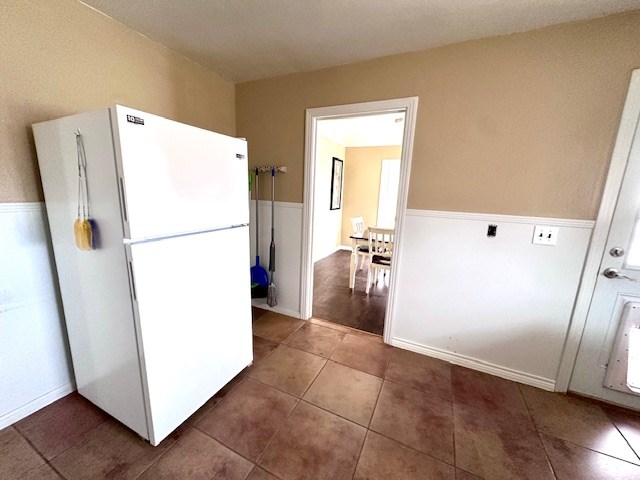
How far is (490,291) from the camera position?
1.82 meters

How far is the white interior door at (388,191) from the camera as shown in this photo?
17.5ft

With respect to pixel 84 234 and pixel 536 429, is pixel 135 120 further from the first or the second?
pixel 536 429

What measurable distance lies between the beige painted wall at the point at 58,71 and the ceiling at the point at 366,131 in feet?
7.27

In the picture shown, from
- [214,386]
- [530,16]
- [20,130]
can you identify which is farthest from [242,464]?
[530,16]

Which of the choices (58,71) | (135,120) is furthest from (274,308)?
(58,71)

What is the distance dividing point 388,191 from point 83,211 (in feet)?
16.7

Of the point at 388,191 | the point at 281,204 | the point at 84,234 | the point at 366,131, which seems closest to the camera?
the point at 84,234

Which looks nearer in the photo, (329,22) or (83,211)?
(83,211)

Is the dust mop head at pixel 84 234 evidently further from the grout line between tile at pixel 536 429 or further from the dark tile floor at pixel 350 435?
the grout line between tile at pixel 536 429

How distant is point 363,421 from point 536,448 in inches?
35.5

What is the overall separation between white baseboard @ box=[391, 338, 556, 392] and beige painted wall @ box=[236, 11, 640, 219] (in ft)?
3.73

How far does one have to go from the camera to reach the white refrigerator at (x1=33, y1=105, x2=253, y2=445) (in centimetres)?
104

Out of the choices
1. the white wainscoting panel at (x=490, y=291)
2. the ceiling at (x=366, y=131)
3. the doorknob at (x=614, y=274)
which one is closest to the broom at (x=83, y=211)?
the white wainscoting panel at (x=490, y=291)

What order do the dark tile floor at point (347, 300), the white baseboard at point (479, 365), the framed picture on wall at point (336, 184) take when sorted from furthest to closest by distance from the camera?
1. the framed picture on wall at point (336, 184)
2. the dark tile floor at point (347, 300)
3. the white baseboard at point (479, 365)
